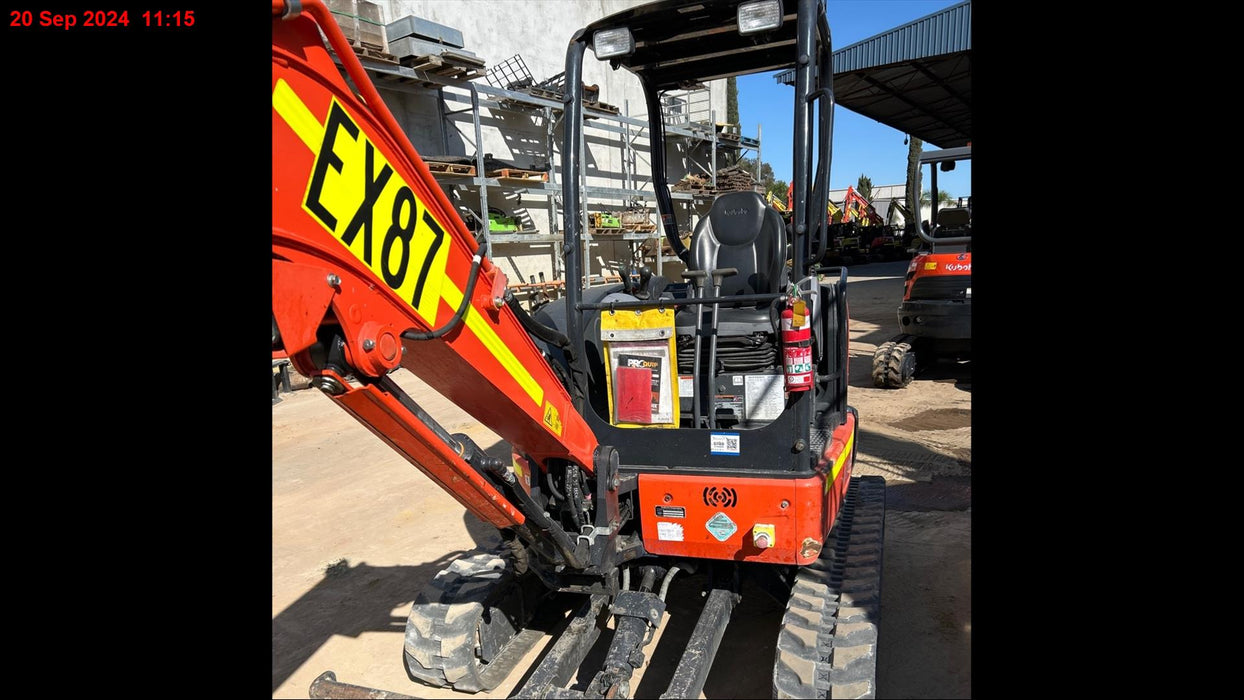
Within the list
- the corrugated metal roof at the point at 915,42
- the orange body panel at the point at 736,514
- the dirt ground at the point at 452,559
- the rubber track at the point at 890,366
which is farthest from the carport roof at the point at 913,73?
the orange body panel at the point at 736,514

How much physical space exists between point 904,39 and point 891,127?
25.1 feet

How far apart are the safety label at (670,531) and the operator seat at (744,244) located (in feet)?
4.05

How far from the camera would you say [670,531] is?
3078mm

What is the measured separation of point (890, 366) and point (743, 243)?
17.1ft

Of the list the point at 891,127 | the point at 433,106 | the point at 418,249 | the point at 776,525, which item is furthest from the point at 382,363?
the point at 891,127

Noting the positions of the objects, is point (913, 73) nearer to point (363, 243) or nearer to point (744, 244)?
point (744, 244)

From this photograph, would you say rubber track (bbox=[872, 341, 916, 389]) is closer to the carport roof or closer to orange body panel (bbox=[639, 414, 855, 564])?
orange body panel (bbox=[639, 414, 855, 564])

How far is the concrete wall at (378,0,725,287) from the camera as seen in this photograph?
14.5 m

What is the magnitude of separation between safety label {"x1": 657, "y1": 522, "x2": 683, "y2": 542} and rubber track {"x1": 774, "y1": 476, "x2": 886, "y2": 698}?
53 cm

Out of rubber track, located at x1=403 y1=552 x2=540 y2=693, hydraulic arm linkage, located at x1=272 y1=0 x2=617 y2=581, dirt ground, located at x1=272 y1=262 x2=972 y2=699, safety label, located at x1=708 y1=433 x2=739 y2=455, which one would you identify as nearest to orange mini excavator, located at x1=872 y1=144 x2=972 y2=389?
dirt ground, located at x1=272 y1=262 x2=972 y2=699

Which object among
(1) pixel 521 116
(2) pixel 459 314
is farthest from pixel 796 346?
(1) pixel 521 116

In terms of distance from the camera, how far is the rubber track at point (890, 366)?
8.58 m

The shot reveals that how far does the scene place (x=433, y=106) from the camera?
48.1 feet

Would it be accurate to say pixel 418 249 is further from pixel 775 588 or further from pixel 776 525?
pixel 775 588
